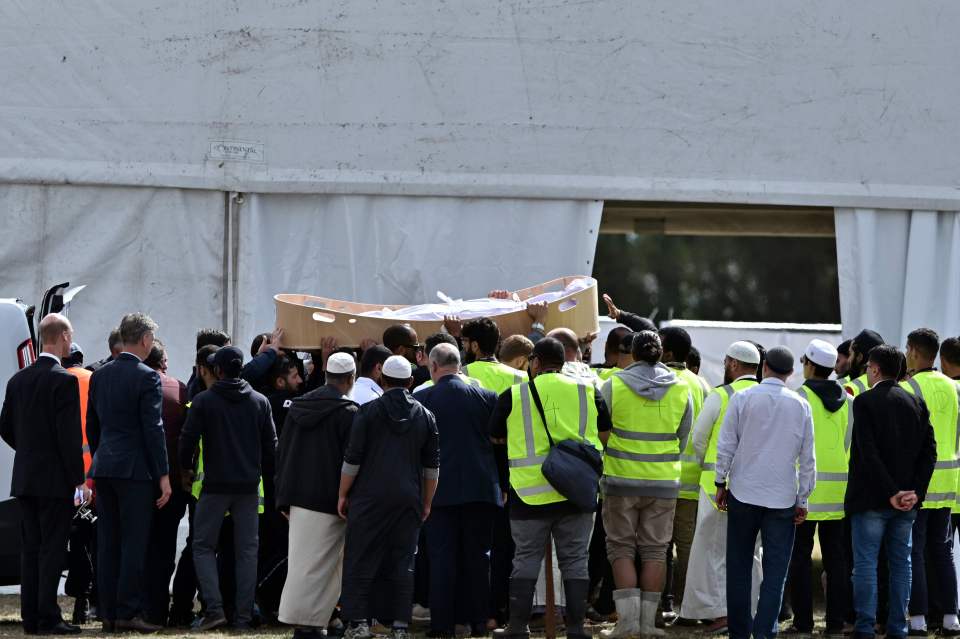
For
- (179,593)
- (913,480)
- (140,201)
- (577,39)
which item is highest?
(577,39)

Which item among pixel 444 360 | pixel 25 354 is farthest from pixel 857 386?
pixel 25 354

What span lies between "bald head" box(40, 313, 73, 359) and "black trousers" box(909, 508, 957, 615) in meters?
5.17

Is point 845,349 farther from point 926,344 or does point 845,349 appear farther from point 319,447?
point 319,447

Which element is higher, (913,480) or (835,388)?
(835,388)

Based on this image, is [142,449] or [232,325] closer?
[142,449]

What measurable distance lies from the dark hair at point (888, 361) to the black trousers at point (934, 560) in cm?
103

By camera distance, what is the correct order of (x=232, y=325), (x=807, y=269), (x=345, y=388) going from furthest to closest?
1. (x=807, y=269)
2. (x=232, y=325)
3. (x=345, y=388)

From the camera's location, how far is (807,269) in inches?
1758

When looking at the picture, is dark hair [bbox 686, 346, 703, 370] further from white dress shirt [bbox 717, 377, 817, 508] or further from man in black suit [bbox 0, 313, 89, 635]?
man in black suit [bbox 0, 313, 89, 635]

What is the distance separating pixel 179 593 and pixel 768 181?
5.14 m

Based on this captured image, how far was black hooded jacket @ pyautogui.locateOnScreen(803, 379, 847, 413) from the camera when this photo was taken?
8367mm

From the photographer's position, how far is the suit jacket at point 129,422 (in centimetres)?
822

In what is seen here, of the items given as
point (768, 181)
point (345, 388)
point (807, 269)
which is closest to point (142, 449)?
point (345, 388)

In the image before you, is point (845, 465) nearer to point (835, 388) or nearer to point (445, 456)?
point (835, 388)
